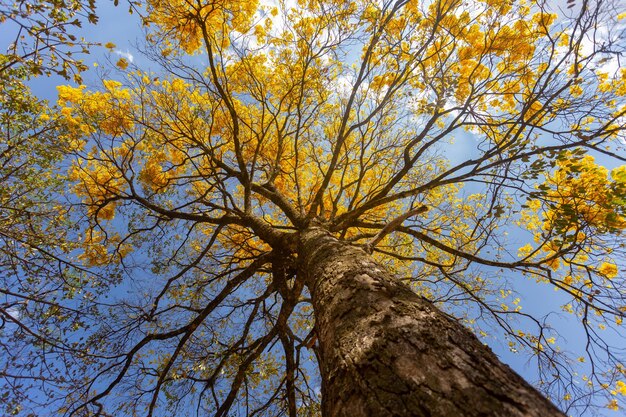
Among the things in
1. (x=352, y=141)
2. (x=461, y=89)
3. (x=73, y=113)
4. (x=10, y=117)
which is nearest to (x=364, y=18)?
(x=461, y=89)

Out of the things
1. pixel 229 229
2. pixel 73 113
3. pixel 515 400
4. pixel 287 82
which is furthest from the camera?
pixel 229 229

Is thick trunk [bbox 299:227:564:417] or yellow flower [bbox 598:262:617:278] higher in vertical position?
thick trunk [bbox 299:227:564:417]

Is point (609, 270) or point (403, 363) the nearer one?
point (403, 363)

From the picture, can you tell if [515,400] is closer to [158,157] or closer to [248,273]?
[248,273]

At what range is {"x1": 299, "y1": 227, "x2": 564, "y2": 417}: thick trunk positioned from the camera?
0.79 meters

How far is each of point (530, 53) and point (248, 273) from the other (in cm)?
475

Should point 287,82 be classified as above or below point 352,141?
above

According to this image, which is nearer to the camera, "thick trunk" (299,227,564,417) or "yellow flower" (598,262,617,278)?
"thick trunk" (299,227,564,417)

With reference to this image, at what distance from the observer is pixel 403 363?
1004mm

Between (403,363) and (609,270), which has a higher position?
(403,363)

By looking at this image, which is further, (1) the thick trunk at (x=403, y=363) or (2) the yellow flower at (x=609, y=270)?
(2) the yellow flower at (x=609, y=270)

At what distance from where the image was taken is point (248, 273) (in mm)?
4117

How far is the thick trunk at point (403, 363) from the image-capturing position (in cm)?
79

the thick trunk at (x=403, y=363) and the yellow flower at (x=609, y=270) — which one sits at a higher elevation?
the thick trunk at (x=403, y=363)
